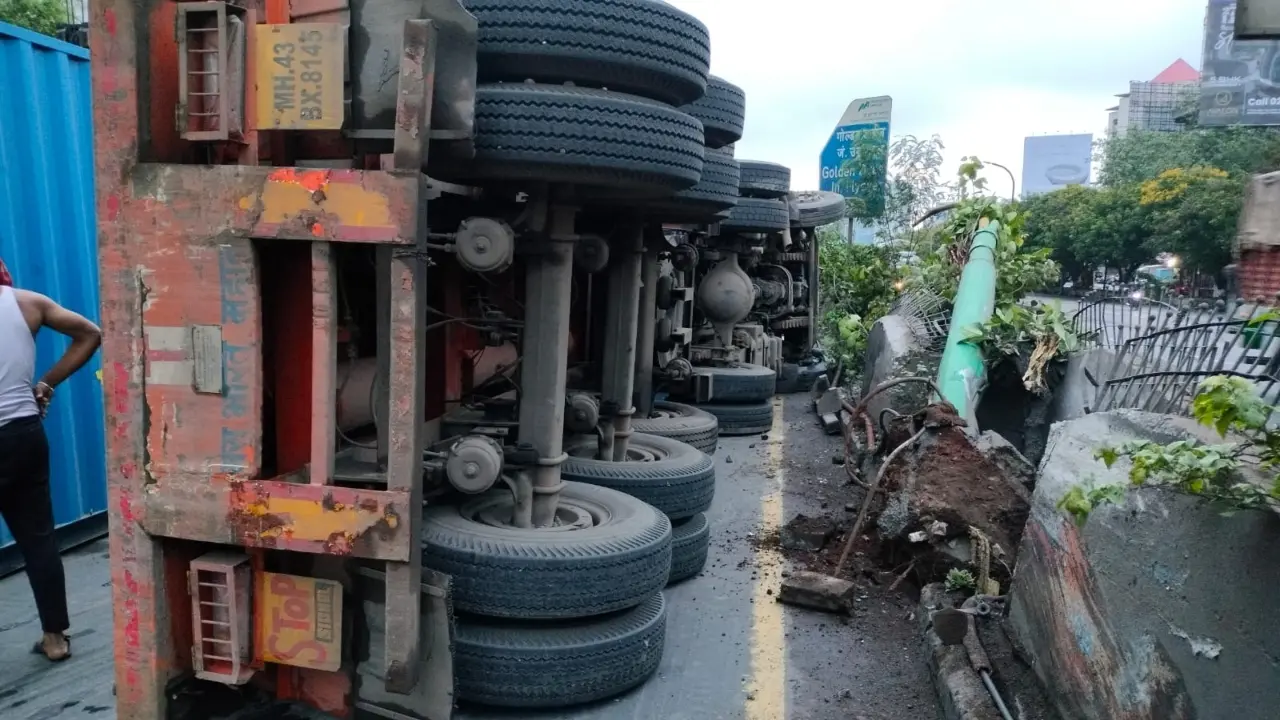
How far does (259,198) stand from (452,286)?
1559 mm

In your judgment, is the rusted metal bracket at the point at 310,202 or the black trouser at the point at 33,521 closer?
the rusted metal bracket at the point at 310,202

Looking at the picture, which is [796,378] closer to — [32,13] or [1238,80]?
[32,13]

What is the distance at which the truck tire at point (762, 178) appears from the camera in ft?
28.7

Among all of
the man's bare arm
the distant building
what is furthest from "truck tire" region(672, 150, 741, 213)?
the distant building

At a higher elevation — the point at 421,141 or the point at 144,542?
the point at 421,141

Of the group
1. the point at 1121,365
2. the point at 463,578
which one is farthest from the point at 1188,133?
the point at 463,578

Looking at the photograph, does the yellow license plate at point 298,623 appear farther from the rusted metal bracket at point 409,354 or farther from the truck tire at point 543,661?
the truck tire at point 543,661

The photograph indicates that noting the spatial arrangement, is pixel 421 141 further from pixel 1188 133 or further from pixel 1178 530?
pixel 1188 133

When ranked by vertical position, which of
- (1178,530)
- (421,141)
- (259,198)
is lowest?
(1178,530)

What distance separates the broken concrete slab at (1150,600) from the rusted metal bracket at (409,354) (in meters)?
2.07

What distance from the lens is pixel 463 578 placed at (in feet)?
10.6

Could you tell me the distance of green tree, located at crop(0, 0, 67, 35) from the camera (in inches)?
703

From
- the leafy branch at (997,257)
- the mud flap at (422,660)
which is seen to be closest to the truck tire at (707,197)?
the mud flap at (422,660)

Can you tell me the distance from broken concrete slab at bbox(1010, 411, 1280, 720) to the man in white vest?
154 inches
